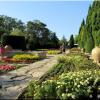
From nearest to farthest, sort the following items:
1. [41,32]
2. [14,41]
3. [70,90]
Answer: [70,90] → [14,41] → [41,32]

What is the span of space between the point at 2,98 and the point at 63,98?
2.12 meters

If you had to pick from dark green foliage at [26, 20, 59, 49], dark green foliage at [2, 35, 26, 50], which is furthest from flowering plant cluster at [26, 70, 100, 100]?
dark green foliage at [26, 20, 59, 49]

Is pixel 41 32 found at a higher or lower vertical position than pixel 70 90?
higher

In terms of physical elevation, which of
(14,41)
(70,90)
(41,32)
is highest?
(41,32)

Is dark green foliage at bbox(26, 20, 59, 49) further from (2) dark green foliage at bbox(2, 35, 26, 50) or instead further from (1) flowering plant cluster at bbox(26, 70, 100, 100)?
(1) flowering plant cluster at bbox(26, 70, 100, 100)

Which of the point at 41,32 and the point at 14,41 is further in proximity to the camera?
the point at 41,32

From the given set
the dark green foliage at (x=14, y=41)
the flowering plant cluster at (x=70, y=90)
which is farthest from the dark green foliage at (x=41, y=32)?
the flowering plant cluster at (x=70, y=90)

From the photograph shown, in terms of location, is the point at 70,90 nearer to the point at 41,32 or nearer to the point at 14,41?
the point at 14,41

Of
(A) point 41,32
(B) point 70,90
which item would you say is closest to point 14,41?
(B) point 70,90

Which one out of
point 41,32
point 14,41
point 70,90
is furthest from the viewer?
point 41,32

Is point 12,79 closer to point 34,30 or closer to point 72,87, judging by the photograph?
point 72,87

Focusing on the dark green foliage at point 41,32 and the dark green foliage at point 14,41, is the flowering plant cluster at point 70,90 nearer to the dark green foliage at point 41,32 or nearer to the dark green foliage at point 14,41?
the dark green foliage at point 14,41

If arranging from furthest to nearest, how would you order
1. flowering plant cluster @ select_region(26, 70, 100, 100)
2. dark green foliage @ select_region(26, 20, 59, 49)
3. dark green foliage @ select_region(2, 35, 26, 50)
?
1. dark green foliage @ select_region(26, 20, 59, 49)
2. dark green foliage @ select_region(2, 35, 26, 50)
3. flowering plant cluster @ select_region(26, 70, 100, 100)

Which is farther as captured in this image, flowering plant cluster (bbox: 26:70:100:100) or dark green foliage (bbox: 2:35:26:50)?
dark green foliage (bbox: 2:35:26:50)
